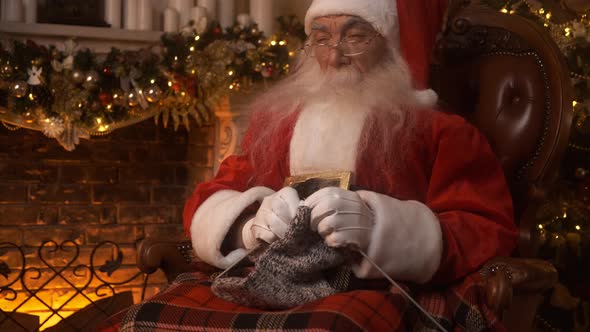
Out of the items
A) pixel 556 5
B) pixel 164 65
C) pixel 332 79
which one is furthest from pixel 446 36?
pixel 164 65

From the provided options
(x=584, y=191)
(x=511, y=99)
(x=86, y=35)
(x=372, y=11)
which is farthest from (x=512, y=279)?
(x=86, y=35)

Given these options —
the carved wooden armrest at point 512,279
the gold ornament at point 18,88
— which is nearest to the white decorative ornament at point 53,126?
the gold ornament at point 18,88

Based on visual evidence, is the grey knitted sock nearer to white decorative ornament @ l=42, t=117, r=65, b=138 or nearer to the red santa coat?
the red santa coat

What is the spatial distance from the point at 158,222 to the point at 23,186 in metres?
0.56

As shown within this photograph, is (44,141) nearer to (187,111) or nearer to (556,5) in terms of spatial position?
(187,111)

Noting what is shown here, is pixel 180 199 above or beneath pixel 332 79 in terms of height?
beneath

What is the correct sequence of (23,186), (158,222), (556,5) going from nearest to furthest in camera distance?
(556,5) → (23,186) → (158,222)

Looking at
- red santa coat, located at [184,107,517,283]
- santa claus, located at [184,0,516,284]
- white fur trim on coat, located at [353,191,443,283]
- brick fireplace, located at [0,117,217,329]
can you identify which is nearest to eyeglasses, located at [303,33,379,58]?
santa claus, located at [184,0,516,284]

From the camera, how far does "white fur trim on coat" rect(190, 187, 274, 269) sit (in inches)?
60.5

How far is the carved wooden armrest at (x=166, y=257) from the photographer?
1.63 meters

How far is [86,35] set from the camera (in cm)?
272

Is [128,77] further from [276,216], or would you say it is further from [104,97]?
[276,216]

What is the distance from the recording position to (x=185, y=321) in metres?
1.27

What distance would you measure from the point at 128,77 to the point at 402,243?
1.56m
